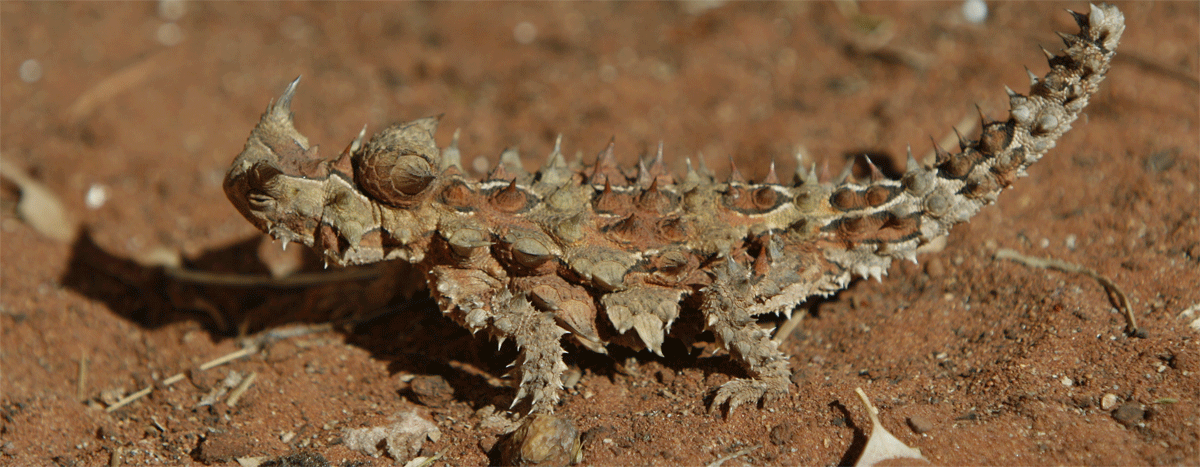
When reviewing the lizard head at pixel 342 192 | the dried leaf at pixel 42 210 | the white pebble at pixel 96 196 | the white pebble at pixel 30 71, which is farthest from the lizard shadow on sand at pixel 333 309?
the white pebble at pixel 30 71

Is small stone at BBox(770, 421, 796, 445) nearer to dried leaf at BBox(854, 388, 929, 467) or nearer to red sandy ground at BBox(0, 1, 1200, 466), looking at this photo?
red sandy ground at BBox(0, 1, 1200, 466)

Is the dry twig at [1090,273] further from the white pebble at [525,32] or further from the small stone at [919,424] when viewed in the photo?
the white pebble at [525,32]

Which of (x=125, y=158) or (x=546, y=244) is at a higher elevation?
(x=546, y=244)

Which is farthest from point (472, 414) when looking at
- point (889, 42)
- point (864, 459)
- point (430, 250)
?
point (889, 42)

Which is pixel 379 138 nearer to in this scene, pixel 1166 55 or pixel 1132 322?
pixel 1132 322

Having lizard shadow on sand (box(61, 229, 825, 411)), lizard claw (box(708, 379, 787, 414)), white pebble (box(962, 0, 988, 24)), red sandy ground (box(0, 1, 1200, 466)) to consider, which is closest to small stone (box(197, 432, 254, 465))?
red sandy ground (box(0, 1, 1200, 466))

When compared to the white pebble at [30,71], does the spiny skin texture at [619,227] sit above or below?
above
